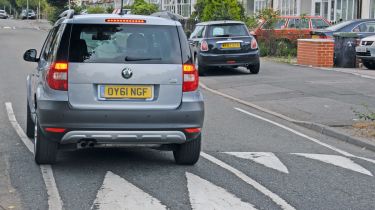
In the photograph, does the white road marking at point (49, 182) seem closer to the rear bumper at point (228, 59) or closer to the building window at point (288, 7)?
the rear bumper at point (228, 59)

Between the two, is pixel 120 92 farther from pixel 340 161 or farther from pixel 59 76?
pixel 340 161

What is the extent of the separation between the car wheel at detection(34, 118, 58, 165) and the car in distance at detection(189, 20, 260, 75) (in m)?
11.9

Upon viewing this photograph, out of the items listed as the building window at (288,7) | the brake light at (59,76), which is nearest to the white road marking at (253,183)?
the brake light at (59,76)

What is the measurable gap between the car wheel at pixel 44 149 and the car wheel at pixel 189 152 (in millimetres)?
1399

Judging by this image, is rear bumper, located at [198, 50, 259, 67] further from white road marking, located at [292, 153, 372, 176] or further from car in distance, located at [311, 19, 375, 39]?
white road marking, located at [292, 153, 372, 176]

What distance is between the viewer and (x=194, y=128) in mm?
7344

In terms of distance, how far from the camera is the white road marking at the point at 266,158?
8.02 meters

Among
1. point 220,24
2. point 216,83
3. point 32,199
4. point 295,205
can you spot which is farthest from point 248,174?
point 220,24

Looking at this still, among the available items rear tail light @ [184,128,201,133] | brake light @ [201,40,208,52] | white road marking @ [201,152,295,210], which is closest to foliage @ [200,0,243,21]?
brake light @ [201,40,208,52]

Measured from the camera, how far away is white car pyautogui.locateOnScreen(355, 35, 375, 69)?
20516 millimetres

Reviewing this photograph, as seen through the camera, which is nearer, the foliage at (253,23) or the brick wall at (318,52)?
the brick wall at (318,52)

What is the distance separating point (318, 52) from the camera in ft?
70.9

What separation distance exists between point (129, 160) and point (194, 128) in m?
1.21

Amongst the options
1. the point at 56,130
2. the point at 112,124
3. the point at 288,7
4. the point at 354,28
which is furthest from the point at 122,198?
the point at 288,7
